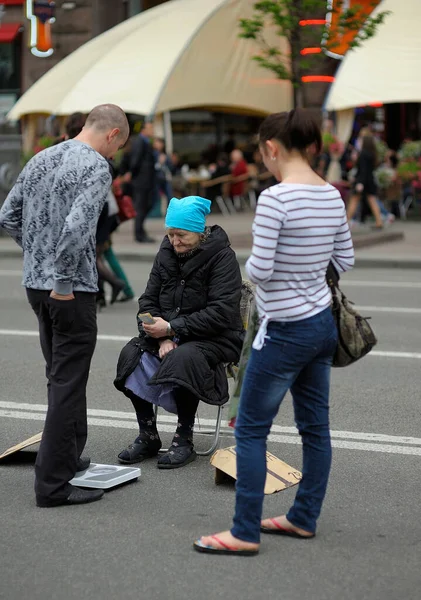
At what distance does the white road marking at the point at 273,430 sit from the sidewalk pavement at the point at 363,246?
30.1 ft

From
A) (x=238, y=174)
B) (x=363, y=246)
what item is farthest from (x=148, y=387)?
(x=238, y=174)

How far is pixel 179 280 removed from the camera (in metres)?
5.73

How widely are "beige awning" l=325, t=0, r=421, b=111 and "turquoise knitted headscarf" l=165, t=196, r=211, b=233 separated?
16.4m

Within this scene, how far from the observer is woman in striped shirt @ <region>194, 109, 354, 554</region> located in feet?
13.3

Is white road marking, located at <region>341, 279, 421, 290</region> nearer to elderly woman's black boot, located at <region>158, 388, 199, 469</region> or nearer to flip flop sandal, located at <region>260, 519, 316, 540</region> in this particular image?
elderly woman's black boot, located at <region>158, 388, 199, 469</region>

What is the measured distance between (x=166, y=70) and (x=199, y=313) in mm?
17909

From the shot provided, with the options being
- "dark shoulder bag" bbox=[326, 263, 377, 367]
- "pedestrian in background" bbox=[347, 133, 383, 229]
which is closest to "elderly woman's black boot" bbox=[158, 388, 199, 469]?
"dark shoulder bag" bbox=[326, 263, 377, 367]

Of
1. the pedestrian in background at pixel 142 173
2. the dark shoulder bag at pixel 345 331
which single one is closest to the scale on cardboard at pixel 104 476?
the dark shoulder bag at pixel 345 331

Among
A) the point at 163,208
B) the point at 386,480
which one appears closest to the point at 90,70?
the point at 163,208

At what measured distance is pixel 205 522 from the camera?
186 inches

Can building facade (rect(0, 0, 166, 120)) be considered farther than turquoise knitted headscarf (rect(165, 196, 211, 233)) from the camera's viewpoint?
Yes

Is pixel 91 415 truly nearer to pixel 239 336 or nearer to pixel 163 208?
pixel 239 336

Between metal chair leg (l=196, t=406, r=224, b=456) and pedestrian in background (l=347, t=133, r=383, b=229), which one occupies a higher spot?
metal chair leg (l=196, t=406, r=224, b=456)

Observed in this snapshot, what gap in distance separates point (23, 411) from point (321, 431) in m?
2.93
